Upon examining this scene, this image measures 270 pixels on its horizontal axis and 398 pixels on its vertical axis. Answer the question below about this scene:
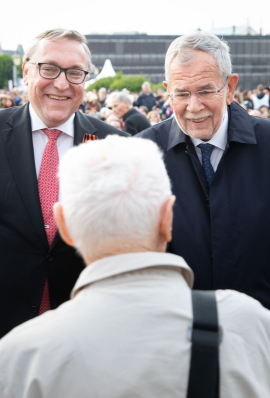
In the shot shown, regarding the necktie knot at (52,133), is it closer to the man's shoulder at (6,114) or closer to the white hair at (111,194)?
the man's shoulder at (6,114)

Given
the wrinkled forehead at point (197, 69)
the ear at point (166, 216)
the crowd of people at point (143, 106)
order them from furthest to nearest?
the crowd of people at point (143, 106) < the wrinkled forehead at point (197, 69) < the ear at point (166, 216)

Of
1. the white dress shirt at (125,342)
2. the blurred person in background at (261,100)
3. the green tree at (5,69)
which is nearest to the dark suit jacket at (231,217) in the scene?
the white dress shirt at (125,342)

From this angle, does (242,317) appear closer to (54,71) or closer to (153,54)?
(54,71)

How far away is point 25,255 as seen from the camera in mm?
2596

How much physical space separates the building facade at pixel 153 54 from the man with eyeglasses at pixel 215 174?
8202cm

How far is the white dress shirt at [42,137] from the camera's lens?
279 centimetres

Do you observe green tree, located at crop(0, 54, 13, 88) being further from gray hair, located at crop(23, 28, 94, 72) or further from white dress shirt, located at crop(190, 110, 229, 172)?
white dress shirt, located at crop(190, 110, 229, 172)

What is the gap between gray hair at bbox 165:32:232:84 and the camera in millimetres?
2561

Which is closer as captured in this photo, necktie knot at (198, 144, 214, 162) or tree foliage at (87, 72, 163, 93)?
necktie knot at (198, 144, 214, 162)

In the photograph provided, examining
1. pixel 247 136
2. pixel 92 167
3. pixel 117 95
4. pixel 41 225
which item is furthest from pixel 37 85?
pixel 117 95

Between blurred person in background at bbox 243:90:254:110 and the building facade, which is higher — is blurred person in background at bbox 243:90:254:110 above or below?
below

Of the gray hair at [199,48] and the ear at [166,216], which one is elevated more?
the gray hair at [199,48]

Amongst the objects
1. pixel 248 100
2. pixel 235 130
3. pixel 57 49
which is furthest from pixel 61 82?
pixel 248 100

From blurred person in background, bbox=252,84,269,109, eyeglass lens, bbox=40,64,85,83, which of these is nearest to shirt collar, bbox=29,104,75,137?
eyeglass lens, bbox=40,64,85,83
